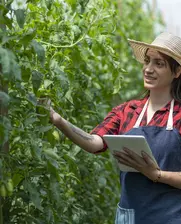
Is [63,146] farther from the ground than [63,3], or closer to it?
closer to it

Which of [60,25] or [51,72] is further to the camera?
[60,25]

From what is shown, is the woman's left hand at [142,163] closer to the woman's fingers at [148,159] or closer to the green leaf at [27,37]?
the woman's fingers at [148,159]

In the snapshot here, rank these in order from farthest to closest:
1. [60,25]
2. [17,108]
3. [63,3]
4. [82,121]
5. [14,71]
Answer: [82,121]
[63,3]
[60,25]
[17,108]
[14,71]

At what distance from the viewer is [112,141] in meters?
2.71

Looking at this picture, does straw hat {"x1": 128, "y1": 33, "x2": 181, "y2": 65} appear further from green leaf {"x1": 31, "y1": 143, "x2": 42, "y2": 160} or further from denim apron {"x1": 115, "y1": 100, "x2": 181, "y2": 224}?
green leaf {"x1": 31, "y1": 143, "x2": 42, "y2": 160}

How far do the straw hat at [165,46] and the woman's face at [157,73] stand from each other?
39 mm

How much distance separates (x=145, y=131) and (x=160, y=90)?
0.19m

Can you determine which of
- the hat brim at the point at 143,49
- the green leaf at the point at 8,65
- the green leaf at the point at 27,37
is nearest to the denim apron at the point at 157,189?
the hat brim at the point at 143,49

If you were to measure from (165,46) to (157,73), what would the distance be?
13 centimetres

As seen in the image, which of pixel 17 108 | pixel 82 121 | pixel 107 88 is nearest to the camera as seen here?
pixel 17 108

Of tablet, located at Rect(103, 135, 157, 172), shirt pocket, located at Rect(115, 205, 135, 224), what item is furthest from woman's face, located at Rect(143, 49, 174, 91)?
shirt pocket, located at Rect(115, 205, 135, 224)

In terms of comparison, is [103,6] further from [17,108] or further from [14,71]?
[14,71]

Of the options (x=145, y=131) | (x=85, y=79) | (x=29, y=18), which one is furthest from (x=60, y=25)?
(x=145, y=131)

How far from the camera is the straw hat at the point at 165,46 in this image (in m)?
2.89
